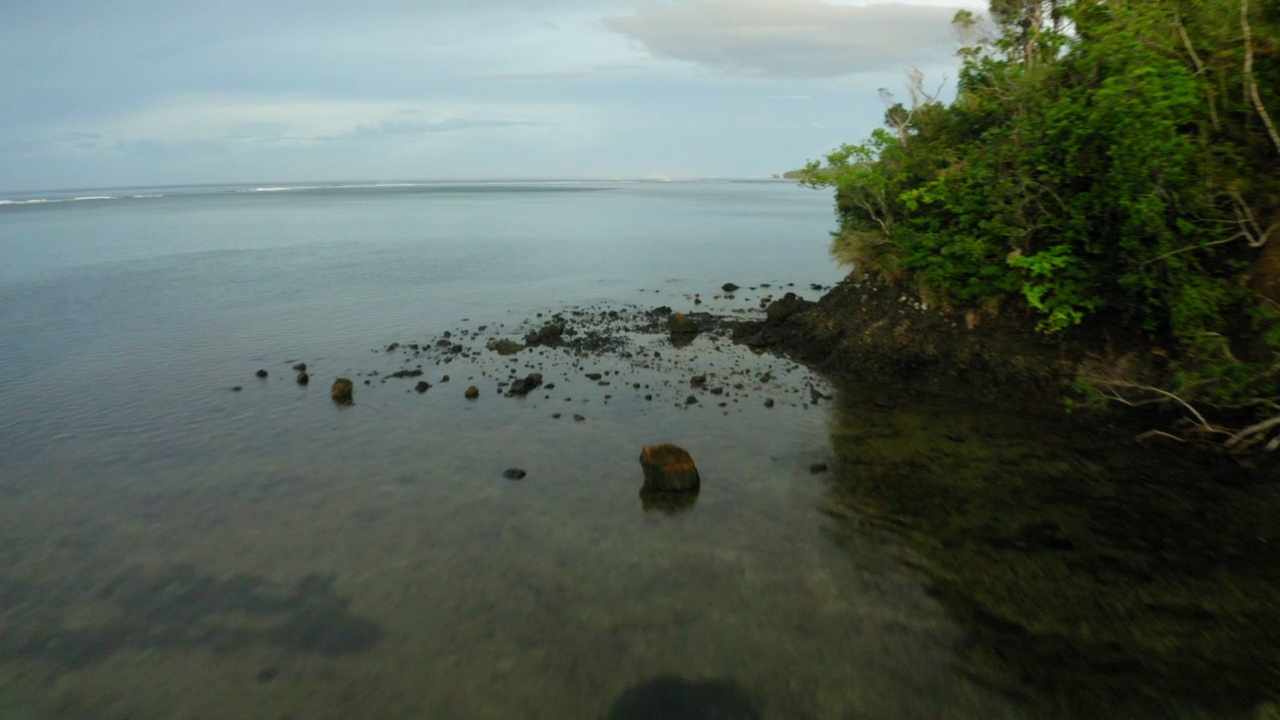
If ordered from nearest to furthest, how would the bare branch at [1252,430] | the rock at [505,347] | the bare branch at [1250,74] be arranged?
1. the bare branch at [1252,430]
2. the bare branch at [1250,74]
3. the rock at [505,347]

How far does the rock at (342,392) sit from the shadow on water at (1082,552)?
18.2 m

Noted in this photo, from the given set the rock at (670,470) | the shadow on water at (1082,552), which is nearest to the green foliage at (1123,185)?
the shadow on water at (1082,552)

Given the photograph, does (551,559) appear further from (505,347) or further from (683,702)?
(505,347)

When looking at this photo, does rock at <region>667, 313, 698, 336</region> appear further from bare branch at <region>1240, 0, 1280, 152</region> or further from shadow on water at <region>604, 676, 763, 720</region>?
shadow on water at <region>604, 676, 763, 720</region>

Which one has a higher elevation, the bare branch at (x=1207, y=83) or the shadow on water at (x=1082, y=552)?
the bare branch at (x=1207, y=83)

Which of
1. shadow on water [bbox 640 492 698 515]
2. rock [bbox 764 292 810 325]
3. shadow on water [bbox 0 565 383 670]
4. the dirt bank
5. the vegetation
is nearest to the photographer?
shadow on water [bbox 0 565 383 670]

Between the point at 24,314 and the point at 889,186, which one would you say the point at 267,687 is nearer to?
the point at 889,186

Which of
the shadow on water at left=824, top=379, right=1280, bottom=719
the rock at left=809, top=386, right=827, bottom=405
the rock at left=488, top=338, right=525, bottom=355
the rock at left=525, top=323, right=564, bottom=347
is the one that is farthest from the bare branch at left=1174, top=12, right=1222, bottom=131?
the rock at left=488, top=338, right=525, bottom=355

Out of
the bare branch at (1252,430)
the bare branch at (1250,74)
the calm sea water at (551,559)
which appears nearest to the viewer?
the calm sea water at (551,559)

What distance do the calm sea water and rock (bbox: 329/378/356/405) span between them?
992 mm

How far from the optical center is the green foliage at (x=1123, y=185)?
20547 mm

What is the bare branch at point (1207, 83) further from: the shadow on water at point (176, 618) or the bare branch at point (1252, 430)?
the shadow on water at point (176, 618)

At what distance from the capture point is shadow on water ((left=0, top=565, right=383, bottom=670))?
13523mm

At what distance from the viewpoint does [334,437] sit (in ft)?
78.0
